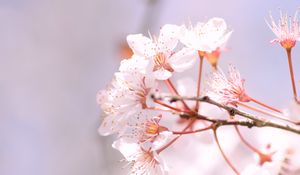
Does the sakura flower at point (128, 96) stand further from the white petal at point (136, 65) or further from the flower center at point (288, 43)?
the flower center at point (288, 43)

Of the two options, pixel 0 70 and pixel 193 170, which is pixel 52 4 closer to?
pixel 0 70

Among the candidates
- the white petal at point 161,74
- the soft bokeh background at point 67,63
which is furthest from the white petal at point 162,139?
the soft bokeh background at point 67,63

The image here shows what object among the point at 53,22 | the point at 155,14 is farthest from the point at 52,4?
the point at 155,14

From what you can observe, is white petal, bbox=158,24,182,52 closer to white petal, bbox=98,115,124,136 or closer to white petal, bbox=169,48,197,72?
white petal, bbox=169,48,197,72

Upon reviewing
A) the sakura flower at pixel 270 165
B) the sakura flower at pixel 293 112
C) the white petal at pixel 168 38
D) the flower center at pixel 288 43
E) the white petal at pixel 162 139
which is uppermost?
the white petal at pixel 168 38

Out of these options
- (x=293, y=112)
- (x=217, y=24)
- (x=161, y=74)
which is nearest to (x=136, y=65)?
(x=161, y=74)

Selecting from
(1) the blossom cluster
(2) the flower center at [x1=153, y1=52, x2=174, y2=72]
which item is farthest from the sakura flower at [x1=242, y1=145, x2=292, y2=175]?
(2) the flower center at [x1=153, y1=52, x2=174, y2=72]

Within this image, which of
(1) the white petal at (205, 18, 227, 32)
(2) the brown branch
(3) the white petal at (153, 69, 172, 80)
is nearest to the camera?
(2) the brown branch
